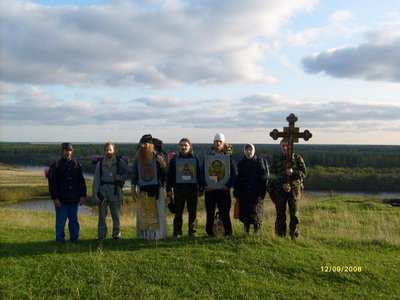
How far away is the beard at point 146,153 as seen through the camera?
8.82 meters

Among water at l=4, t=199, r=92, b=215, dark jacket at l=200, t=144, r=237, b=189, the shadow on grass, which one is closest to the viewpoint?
the shadow on grass

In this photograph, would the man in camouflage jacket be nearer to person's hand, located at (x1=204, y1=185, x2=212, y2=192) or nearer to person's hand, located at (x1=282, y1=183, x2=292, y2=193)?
person's hand, located at (x1=282, y1=183, x2=292, y2=193)

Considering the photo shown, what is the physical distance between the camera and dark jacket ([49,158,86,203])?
8.90m

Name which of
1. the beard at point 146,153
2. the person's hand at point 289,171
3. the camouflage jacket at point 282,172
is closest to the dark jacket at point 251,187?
the camouflage jacket at point 282,172

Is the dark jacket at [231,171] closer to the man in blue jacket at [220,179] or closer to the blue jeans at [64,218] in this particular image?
the man in blue jacket at [220,179]

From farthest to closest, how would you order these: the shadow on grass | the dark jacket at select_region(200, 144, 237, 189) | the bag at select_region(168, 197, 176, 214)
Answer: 1. the bag at select_region(168, 197, 176, 214)
2. the dark jacket at select_region(200, 144, 237, 189)
3. the shadow on grass

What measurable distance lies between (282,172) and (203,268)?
10.1 feet

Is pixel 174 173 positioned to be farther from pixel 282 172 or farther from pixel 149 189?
pixel 282 172

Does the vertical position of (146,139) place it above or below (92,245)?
above

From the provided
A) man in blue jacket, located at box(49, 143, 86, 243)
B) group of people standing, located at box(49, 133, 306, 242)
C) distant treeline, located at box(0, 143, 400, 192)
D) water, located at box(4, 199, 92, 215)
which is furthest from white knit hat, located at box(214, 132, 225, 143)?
water, located at box(4, 199, 92, 215)

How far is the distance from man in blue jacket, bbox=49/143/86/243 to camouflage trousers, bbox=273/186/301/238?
14.1 feet

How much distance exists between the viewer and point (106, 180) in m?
9.02

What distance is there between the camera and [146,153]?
8820 mm

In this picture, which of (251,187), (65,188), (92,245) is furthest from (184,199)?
(65,188)
